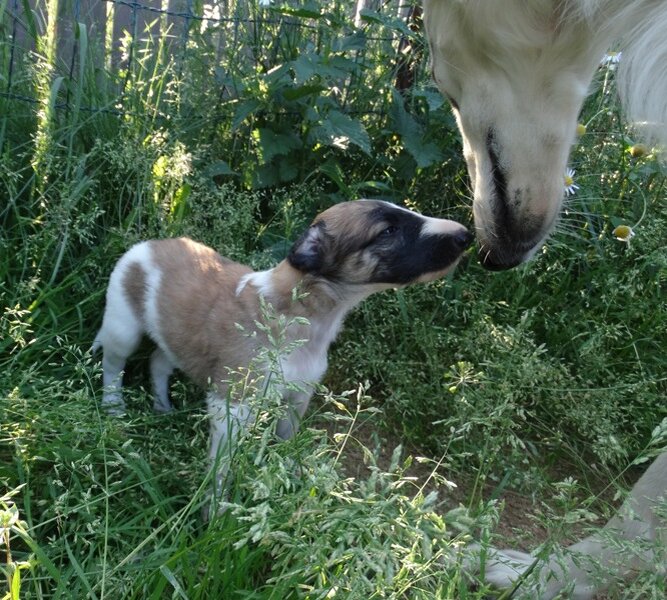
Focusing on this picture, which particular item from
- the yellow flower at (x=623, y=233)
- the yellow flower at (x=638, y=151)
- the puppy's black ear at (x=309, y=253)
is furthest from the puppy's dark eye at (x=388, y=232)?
the yellow flower at (x=638, y=151)

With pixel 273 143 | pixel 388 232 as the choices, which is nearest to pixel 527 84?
pixel 388 232

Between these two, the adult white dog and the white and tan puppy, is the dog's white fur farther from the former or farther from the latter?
the white and tan puppy

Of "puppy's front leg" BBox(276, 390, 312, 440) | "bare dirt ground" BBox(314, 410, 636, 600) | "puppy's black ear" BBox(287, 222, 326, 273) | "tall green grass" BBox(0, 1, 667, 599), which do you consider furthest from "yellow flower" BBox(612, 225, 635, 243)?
"puppy's front leg" BBox(276, 390, 312, 440)

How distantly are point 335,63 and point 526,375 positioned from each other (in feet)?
5.96

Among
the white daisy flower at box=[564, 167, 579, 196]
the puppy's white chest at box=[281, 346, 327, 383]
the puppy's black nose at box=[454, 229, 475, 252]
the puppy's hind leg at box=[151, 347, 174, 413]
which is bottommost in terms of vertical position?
the puppy's hind leg at box=[151, 347, 174, 413]

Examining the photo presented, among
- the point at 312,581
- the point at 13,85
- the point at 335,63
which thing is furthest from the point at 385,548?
the point at 13,85

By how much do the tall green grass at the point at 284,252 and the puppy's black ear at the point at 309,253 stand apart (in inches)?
21.3

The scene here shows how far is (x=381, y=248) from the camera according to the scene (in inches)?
102

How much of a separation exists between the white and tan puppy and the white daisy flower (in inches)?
34.4

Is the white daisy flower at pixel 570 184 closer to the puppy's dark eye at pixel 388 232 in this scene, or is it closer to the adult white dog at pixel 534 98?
the adult white dog at pixel 534 98

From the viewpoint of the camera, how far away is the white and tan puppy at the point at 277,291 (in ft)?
8.43

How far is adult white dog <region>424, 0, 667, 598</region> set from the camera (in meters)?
2.06

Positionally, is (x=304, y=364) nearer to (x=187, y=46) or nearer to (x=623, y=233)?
(x=623, y=233)

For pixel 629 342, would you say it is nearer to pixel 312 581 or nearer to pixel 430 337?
pixel 430 337
